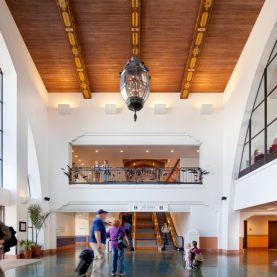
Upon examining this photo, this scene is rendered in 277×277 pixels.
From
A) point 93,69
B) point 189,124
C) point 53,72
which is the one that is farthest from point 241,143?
point 53,72

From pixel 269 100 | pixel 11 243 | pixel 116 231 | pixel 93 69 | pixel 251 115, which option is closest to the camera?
pixel 11 243

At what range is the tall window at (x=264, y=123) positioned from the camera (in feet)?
Answer: 44.1

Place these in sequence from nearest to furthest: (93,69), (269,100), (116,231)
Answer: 1. (116,231)
2. (269,100)
3. (93,69)

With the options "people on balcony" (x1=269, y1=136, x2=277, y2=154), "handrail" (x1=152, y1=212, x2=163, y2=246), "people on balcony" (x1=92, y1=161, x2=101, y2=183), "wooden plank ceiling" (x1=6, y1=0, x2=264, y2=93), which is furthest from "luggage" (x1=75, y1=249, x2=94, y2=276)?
"handrail" (x1=152, y1=212, x2=163, y2=246)

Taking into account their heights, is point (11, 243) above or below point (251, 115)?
below

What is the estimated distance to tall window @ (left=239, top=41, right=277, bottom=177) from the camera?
529 inches

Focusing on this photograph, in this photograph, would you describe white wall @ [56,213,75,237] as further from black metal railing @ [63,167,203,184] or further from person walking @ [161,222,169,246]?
person walking @ [161,222,169,246]

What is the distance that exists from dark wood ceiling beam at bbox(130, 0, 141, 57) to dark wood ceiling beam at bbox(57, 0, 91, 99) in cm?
199

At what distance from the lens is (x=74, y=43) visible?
15984mm

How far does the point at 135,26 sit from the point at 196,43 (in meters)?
2.34

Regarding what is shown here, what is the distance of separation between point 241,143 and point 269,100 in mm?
3188

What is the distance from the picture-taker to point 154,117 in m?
19.5

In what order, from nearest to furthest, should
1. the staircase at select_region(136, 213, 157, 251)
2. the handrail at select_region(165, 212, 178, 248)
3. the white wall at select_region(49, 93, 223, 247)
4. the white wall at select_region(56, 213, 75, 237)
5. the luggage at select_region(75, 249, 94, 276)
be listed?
1. the luggage at select_region(75, 249, 94, 276)
2. the white wall at select_region(49, 93, 223, 247)
3. the white wall at select_region(56, 213, 75, 237)
4. the staircase at select_region(136, 213, 157, 251)
5. the handrail at select_region(165, 212, 178, 248)

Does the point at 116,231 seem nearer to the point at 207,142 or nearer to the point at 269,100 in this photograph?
the point at 269,100
